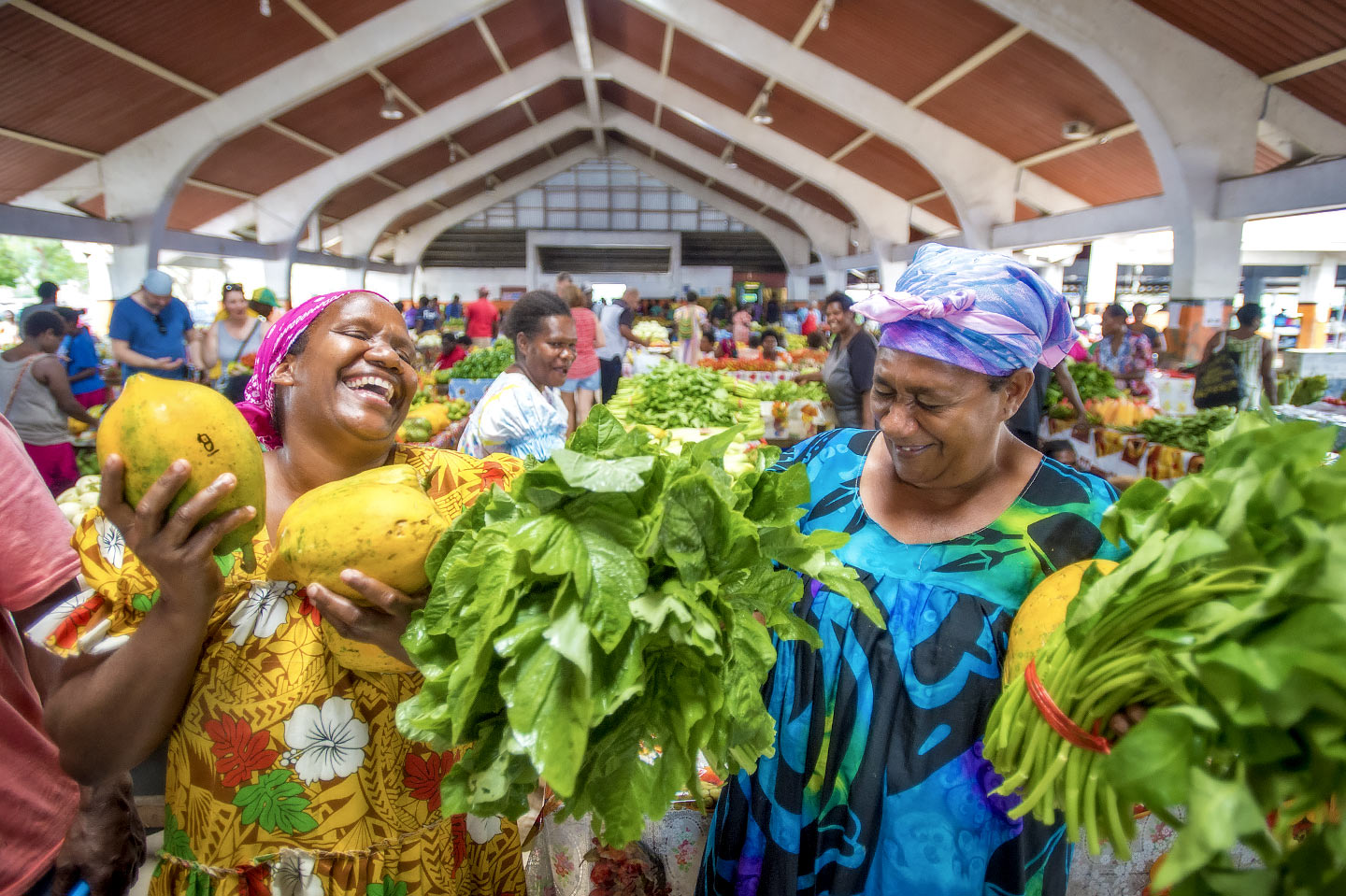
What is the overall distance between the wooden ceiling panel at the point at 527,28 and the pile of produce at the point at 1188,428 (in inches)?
508

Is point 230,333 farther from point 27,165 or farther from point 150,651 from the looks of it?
point 27,165

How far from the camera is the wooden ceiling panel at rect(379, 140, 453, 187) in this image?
20438 millimetres

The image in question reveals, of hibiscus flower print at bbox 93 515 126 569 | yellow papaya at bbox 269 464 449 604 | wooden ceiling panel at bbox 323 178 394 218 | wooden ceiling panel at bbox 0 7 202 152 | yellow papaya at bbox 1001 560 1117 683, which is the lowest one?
yellow papaya at bbox 1001 560 1117 683

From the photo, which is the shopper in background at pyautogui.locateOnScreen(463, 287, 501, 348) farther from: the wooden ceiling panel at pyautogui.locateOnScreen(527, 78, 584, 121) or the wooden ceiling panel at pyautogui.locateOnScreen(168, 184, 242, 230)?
the wooden ceiling panel at pyautogui.locateOnScreen(527, 78, 584, 121)

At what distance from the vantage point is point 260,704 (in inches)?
48.0

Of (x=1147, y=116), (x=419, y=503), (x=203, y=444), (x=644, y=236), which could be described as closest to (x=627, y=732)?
(x=419, y=503)

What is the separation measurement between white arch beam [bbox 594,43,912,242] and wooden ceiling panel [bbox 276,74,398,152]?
5.22 meters

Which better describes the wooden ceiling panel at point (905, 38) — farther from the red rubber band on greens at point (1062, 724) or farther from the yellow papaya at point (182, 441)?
the yellow papaya at point (182, 441)

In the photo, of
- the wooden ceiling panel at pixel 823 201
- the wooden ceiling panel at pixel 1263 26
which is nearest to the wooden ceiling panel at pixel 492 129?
the wooden ceiling panel at pixel 823 201

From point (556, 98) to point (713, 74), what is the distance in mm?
7561

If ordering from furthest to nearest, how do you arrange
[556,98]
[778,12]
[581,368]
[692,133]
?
[692,133] → [556,98] → [778,12] → [581,368]

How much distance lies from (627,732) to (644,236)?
94.8 ft

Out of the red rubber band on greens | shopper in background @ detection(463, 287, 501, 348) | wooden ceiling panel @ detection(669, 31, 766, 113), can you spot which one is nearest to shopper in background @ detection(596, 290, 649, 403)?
shopper in background @ detection(463, 287, 501, 348)

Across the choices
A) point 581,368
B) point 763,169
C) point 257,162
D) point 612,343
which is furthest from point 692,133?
point 581,368
